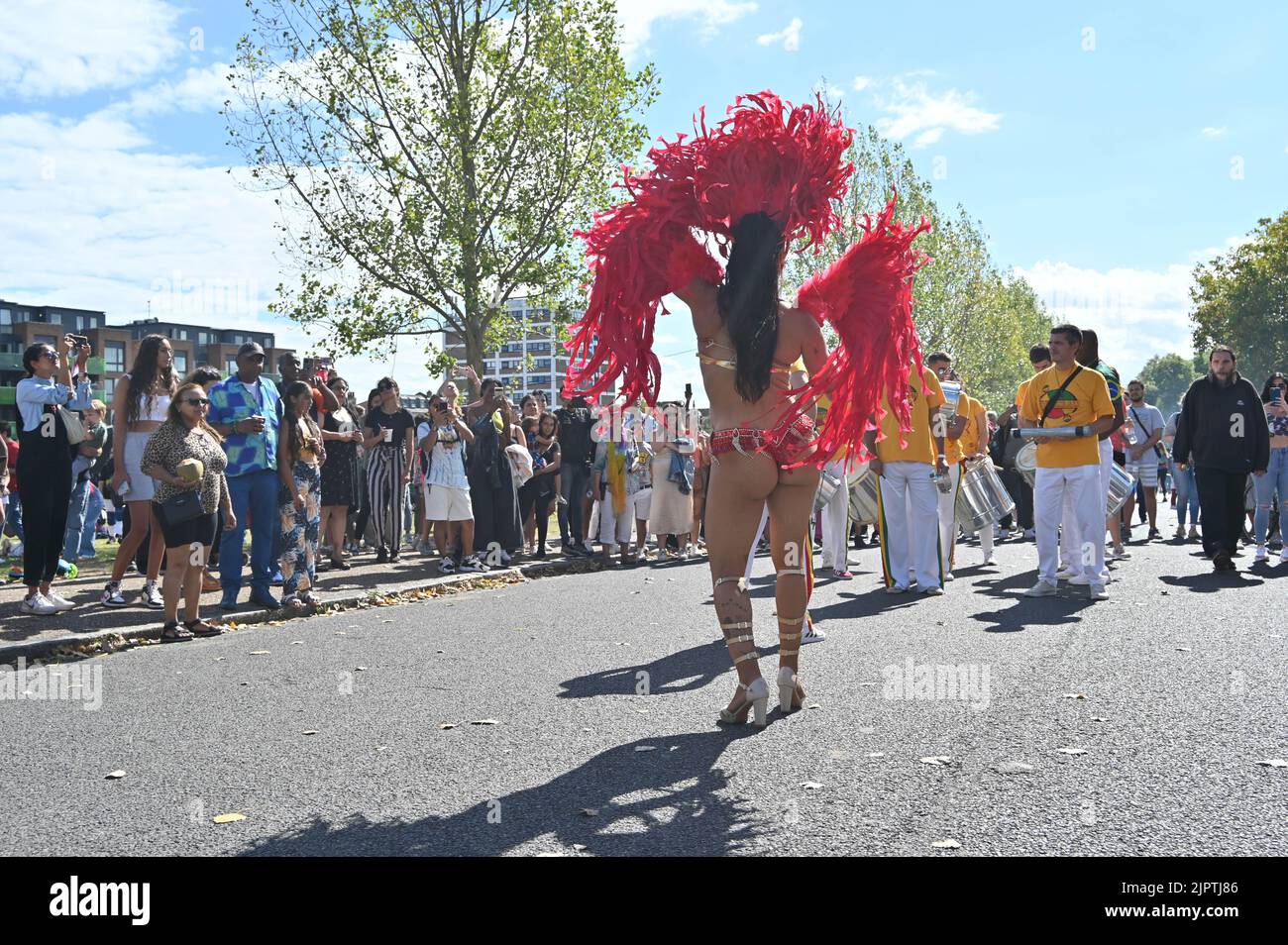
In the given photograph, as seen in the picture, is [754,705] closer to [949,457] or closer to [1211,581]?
[949,457]

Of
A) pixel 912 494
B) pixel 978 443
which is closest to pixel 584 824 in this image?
pixel 912 494

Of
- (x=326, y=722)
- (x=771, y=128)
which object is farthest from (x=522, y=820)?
(x=771, y=128)

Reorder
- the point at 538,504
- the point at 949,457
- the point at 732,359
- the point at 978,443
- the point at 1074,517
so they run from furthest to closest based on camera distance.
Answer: the point at 538,504 → the point at 978,443 → the point at 949,457 → the point at 1074,517 → the point at 732,359

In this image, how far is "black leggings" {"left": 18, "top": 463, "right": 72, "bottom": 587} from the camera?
941 centimetres

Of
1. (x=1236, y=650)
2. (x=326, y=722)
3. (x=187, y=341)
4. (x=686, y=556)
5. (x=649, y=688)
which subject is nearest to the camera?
(x=326, y=722)

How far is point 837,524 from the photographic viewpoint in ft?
40.9

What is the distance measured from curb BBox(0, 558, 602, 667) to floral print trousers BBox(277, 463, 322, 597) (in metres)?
0.29

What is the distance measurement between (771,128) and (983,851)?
3.67m

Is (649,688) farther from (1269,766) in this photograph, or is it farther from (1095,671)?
(1269,766)

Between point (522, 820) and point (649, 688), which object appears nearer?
point (522, 820)

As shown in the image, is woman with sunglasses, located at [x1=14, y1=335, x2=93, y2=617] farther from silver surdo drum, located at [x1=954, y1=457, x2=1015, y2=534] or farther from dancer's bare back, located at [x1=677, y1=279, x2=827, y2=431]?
silver surdo drum, located at [x1=954, y1=457, x2=1015, y2=534]

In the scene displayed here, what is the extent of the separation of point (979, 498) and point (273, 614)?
24.9ft

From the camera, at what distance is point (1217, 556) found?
39.8 feet
